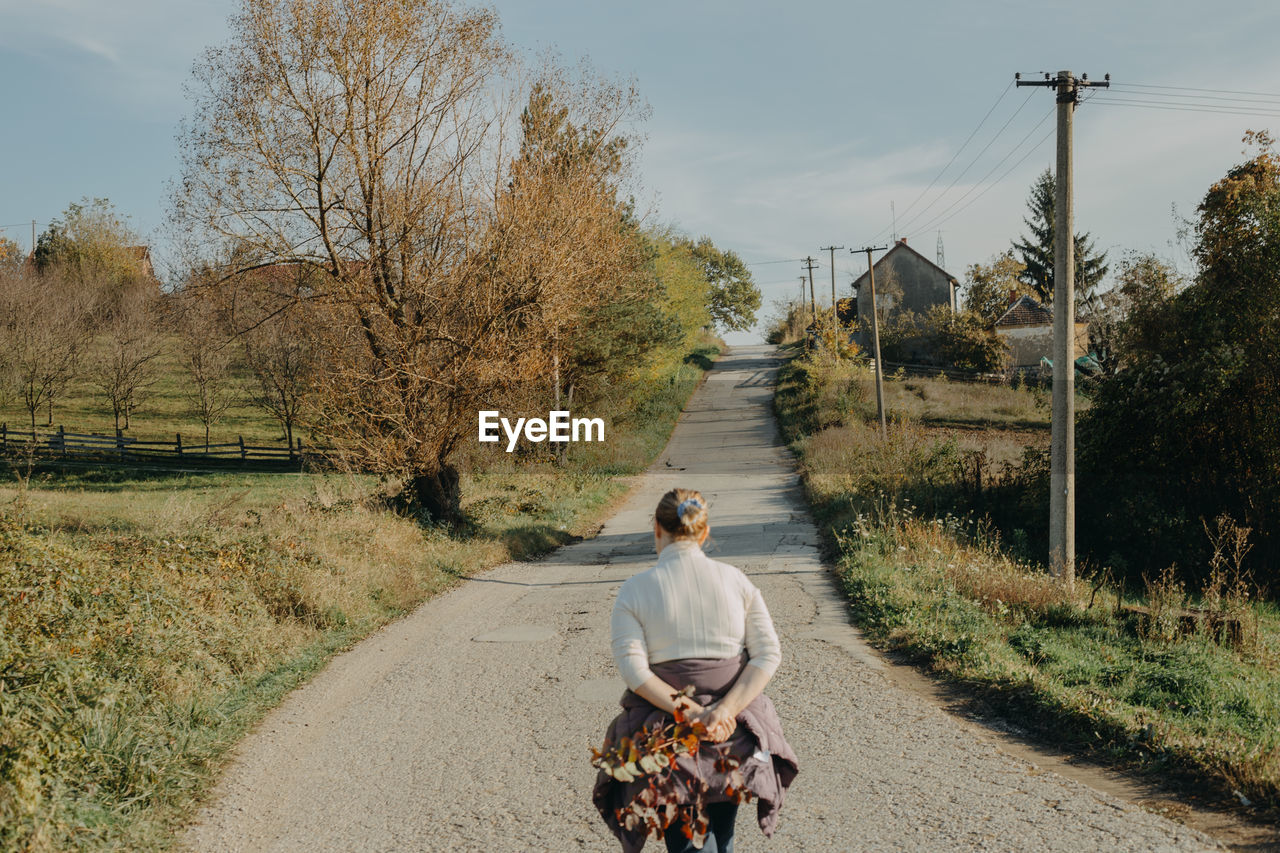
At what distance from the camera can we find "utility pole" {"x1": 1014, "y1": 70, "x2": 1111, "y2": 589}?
14.0 m

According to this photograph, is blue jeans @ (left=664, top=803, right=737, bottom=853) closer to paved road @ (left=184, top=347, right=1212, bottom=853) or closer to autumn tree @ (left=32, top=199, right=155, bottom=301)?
Result: paved road @ (left=184, top=347, right=1212, bottom=853)

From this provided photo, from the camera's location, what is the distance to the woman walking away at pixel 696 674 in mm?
3436

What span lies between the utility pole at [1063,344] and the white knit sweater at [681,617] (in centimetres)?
1188

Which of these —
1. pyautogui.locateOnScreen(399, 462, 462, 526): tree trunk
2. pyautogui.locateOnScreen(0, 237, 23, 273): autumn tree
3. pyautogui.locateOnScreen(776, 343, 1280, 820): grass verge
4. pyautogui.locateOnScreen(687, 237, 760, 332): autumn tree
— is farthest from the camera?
pyautogui.locateOnScreen(687, 237, 760, 332): autumn tree

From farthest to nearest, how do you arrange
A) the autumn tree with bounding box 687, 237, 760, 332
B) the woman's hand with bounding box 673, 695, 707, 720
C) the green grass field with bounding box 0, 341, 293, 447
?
the autumn tree with bounding box 687, 237, 760, 332 < the green grass field with bounding box 0, 341, 293, 447 < the woman's hand with bounding box 673, 695, 707, 720

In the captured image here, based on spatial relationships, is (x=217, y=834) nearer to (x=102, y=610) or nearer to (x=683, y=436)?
(x=102, y=610)

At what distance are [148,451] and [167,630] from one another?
35.9 m

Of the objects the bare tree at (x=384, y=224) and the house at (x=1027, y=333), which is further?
the house at (x=1027, y=333)

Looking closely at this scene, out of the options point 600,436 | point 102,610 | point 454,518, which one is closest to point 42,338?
point 600,436

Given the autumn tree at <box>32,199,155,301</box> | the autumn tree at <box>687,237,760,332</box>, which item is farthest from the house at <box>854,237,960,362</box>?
the autumn tree at <box>32,199,155,301</box>

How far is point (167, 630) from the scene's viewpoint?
7.95 meters

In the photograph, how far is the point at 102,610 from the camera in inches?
301

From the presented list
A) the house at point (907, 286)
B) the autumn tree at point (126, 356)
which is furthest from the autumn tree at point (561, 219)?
the house at point (907, 286)

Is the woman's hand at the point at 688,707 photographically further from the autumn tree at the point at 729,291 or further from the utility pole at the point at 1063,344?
the autumn tree at the point at 729,291
